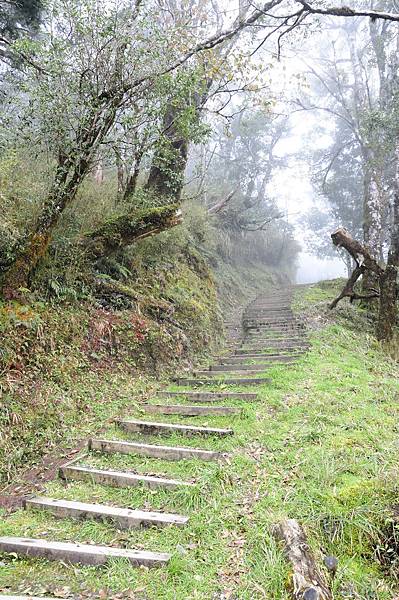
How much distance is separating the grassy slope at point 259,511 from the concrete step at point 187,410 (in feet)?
0.55

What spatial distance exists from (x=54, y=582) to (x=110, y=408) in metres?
3.02

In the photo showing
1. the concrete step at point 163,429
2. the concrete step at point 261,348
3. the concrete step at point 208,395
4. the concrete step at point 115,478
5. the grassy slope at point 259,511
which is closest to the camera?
the grassy slope at point 259,511

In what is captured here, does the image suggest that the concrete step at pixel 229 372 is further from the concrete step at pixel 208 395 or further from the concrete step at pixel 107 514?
the concrete step at pixel 107 514

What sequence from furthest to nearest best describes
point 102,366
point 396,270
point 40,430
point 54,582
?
1. point 396,270
2. point 102,366
3. point 40,430
4. point 54,582

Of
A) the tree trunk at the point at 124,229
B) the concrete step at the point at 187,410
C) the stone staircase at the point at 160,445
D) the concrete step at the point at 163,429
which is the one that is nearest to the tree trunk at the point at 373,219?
the stone staircase at the point at 160,445

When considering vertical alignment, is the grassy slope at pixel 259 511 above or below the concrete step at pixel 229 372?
below

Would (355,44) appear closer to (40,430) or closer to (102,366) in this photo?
(102,366)

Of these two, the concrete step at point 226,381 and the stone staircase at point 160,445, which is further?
the concrete step at point 226,381

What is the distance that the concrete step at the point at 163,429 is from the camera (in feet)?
17.3

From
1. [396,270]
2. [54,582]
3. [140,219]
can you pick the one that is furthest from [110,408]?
[396,270]

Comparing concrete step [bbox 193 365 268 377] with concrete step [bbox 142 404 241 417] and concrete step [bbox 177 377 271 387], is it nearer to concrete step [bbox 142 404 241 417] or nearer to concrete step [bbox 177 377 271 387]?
concrete step [bbox 177 377 271 387]

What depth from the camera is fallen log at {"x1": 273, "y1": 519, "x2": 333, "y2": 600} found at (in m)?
2.64

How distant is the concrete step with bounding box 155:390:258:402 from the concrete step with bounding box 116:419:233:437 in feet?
3.40

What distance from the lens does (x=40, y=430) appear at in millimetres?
5062
